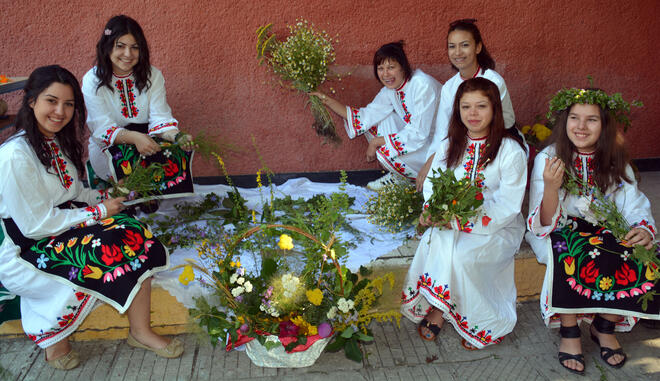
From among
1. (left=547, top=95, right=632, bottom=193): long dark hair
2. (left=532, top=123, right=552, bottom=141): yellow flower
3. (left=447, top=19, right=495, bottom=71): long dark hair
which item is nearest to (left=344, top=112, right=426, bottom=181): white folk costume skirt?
(left=447, top=19, right=495, bottom=71): long dark hair

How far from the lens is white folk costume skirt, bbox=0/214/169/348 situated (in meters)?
2.52

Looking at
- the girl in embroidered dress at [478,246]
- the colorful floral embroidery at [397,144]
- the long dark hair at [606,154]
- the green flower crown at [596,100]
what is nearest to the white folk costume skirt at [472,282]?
the girl in embroidered dress at [478,246]

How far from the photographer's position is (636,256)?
8.39ft

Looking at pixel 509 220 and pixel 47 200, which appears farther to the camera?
pixel 509 220

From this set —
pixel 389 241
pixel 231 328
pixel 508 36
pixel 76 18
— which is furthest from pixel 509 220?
pixel 76 18

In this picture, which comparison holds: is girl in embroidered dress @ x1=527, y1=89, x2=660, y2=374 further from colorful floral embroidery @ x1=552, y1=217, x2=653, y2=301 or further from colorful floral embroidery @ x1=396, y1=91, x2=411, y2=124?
colorful floral embroidery @ x1=396, y1=91, x2=411, y2=124

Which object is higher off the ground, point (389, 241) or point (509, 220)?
point (509, 220)

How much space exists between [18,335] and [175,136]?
1557 mm

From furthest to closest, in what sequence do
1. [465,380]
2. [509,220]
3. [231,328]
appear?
[509,220] < [465,380] < [231,328]

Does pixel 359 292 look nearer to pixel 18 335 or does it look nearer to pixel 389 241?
pixel 389 241

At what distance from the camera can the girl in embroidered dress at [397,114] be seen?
3842 millimetres

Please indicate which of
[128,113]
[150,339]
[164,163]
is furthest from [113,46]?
[150,339]

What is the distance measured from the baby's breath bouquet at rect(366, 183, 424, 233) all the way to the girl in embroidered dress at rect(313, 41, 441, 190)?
38 centimetres

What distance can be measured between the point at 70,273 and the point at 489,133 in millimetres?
2404
